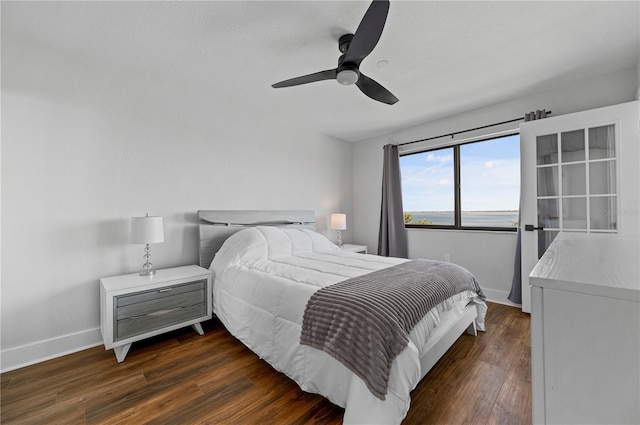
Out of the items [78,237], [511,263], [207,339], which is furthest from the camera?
[511,263]

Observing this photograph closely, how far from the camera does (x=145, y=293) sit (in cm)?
213

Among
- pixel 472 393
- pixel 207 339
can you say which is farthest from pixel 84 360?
pixel 472 393

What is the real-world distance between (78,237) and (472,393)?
313 centimetres

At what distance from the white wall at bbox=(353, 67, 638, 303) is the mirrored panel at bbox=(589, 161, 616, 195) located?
63 centimetres

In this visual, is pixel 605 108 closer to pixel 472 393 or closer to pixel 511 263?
pixel 511 263

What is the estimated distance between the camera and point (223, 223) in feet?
9.81

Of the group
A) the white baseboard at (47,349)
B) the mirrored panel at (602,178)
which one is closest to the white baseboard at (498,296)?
the mirrored panel at (602,178)

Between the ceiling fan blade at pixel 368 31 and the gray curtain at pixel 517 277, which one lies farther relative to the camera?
the gray curtain at pixel 517 277

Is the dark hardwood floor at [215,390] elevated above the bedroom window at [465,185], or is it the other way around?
the bedroom window at [465,185]

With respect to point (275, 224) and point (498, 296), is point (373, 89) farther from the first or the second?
point (498, 296)

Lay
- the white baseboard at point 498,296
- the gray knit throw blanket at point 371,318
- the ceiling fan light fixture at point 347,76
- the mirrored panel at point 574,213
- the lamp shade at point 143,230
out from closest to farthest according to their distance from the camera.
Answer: the gray knit throw blanket at point 371,318, the ceiling fan light fixture at point 347,76, the lamp shade at point 143,230, the mirrored panel at point 574,213, the white baseboard at point 498,296

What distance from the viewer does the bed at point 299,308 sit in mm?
1303

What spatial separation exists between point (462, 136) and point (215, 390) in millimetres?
3770

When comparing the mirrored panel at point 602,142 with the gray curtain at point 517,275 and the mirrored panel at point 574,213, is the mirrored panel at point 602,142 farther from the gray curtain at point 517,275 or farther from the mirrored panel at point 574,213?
the gray curtain at point 517,275
